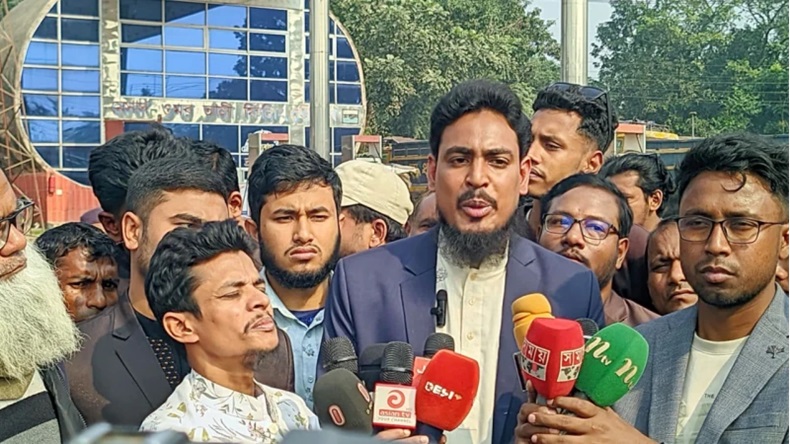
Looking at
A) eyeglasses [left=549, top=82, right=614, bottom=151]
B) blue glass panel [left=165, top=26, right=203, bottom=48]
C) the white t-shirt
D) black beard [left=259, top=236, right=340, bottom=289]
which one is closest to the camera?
the white t-shirt

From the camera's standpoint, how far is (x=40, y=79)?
16.3m

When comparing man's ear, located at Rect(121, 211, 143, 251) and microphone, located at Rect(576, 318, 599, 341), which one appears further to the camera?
man's ear, located at Rect(121, 211, 143, 251)

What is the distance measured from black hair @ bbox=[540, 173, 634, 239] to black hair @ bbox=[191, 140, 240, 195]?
107 cm

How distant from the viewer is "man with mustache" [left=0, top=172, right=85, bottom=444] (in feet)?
6.70

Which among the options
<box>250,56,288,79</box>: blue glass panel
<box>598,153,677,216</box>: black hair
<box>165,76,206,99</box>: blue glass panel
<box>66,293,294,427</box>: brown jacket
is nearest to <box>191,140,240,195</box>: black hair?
<box>66,293,294,427</box>: brown jacket

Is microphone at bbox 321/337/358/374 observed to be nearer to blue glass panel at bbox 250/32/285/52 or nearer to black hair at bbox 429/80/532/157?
black hair at bbox 429/80/532/157

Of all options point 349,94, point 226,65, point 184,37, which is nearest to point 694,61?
point 349,94

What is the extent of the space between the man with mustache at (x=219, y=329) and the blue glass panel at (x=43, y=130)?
1479 cm

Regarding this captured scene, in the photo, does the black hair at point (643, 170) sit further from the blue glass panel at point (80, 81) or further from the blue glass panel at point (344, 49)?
the blue glass panel at point (344, 49)

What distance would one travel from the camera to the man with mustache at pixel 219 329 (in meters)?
2.13

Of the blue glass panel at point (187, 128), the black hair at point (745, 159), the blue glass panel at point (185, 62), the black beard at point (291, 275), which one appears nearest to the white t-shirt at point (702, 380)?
the black hair at point (745, 159)

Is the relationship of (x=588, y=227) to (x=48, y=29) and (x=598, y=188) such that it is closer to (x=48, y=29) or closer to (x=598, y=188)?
(x=598, y=188)

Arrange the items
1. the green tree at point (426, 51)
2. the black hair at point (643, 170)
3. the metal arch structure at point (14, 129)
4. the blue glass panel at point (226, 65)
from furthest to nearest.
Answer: the green tree at point (426, 51), the blue glass panel at point (226, 65), the metal arch structure at point (14, 129), the black hair at point (643, 170)

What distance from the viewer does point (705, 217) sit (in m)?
2.33
